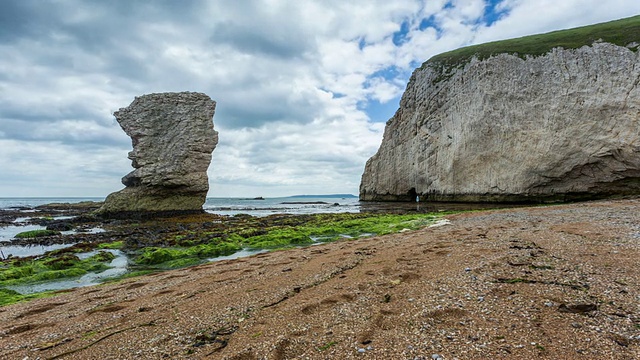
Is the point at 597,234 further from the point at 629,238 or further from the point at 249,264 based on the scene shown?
the point at 249,264

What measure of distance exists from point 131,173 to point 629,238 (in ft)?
137

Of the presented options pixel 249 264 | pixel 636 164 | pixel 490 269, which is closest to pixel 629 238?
pixel 490 269

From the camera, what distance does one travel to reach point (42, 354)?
14.1 feet

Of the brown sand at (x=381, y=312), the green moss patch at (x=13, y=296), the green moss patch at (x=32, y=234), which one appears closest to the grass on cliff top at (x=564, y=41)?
the brown sand at (x=381, y=312)

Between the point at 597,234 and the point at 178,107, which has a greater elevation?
the point at 178,107

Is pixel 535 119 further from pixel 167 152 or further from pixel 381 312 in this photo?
pixel 167 152

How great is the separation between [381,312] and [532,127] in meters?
36.4

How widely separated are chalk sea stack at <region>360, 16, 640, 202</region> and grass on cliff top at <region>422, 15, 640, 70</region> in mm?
120

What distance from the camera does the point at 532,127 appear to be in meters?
32.4

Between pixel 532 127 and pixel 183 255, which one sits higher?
pixel 532 127

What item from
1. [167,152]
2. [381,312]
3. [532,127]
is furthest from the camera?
[167,152]

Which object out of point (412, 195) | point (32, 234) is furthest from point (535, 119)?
point (32, 234)

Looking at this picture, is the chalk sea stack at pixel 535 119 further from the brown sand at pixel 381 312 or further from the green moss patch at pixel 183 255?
the green moss patch at pixel 183 255

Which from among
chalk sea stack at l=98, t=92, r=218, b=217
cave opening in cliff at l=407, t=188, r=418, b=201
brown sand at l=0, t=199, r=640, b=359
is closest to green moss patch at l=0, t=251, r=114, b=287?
brown sand at l=0, t=199, r=640, b=359
